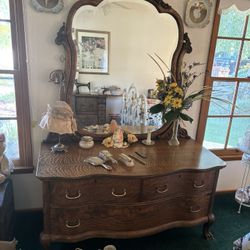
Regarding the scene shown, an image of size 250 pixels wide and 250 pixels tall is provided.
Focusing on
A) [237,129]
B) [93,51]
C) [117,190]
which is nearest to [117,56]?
[93,51]

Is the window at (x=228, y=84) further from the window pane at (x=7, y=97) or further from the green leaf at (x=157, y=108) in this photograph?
the window pane at (x=7, y=97)

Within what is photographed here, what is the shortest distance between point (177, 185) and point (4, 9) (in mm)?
1771

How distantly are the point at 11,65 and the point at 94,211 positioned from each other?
1246mm

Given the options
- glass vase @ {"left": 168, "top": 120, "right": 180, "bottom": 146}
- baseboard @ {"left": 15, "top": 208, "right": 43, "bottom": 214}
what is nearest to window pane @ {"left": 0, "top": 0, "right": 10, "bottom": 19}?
glass vase @ {"left": 168, "top": 120, "right": 180, "bottom": 146}

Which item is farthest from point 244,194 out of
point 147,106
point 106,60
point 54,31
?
point 54,31

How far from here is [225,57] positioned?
216 centimetres

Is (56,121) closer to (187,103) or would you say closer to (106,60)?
(106,60)

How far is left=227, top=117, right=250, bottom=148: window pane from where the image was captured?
8.04 ft

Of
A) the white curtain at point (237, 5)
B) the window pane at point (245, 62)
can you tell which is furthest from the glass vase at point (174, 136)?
the white curtain at point (237, 5)

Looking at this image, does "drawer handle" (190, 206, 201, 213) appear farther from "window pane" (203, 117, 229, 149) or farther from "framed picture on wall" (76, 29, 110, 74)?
"framed picture on wall" (76, 29, 110, 74)

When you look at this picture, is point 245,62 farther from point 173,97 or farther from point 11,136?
point 11,136

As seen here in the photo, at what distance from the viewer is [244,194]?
243 cm

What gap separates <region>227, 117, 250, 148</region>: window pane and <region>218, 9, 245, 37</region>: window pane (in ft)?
2.83

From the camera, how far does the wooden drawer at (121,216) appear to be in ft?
4.87
